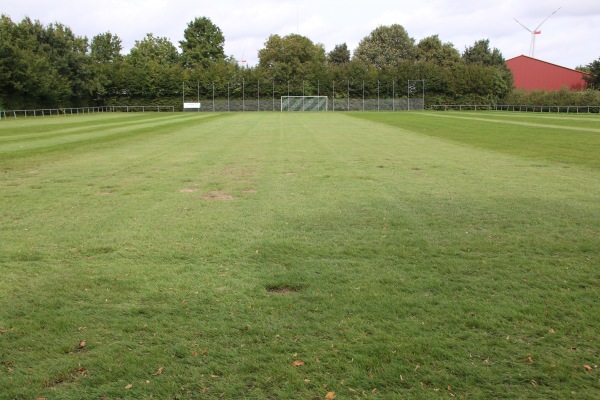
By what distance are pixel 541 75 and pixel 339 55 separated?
51.7 meters

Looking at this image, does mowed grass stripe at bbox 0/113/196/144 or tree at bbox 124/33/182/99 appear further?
tree at bbox 124/33/182/99

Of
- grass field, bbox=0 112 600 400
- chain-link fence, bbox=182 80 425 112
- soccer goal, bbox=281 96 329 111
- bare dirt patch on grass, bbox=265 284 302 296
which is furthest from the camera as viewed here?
chain-link fence, bbox=182 80 425 112

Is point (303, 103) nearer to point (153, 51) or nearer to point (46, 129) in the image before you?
point (153, 51)

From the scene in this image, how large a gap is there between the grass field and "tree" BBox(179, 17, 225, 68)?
99.9 metres

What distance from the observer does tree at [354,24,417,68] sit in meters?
109

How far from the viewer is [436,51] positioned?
351ft

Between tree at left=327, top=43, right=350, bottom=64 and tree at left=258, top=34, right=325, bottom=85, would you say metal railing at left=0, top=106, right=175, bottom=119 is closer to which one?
tree at left=258, top=34, right=325, bottom=85

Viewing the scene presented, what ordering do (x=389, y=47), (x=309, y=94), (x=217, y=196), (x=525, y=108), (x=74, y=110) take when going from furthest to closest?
1. (x=389, y=47)
2. (x=309, y=94)
3. (x=74, y=110)
4. (x=525, y=108)
5. (x=217, y=196)

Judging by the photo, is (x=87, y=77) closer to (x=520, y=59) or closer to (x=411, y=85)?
(x=411, y=85)

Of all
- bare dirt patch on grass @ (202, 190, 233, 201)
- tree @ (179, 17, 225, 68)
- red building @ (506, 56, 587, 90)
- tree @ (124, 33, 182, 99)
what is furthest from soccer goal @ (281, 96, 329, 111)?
bare dirt patch on grass @ (202, 190, 233, 201)

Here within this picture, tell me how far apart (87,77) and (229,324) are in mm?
75378

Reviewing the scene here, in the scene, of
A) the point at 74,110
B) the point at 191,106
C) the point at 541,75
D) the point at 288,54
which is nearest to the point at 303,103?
the point at 191,106

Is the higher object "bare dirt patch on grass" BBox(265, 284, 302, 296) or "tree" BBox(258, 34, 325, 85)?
"tree" BBox(258, 34, 325, 85)

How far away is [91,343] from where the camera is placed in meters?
4.08
